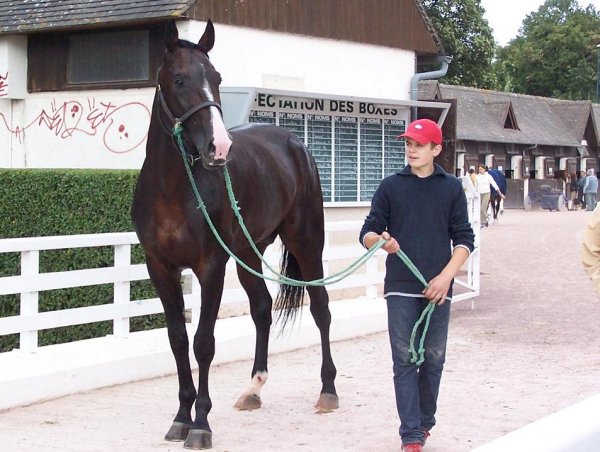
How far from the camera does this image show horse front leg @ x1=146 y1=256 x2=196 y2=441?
21.6 ft

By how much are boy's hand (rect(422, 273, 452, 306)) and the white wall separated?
30.0 ft

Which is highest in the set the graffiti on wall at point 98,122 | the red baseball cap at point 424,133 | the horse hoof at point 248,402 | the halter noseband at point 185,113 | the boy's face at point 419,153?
the graffiti on wall at point 98,122

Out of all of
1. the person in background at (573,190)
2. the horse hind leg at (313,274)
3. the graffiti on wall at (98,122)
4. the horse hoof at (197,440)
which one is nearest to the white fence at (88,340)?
the horse hind leg at (313,274)

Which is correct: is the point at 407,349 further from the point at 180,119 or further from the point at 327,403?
the point at 180,119

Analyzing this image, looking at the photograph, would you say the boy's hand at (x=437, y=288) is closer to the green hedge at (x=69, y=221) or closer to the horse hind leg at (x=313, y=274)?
the horse hind leg at (x=313, y=274)

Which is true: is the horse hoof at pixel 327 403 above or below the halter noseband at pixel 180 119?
below

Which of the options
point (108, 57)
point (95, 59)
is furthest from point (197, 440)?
point (95, 59)

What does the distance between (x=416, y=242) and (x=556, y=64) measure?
87374 mm

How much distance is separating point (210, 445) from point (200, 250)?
3.84 feet

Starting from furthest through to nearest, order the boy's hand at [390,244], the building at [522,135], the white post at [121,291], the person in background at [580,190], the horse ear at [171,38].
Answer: the building at [522,135], the person in background at [580,190], the white post at [121,291], the horse ear at [171,38], the boy's hand at [390,244]

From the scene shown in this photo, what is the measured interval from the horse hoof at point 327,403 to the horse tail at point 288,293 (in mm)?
994

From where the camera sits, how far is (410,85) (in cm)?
1869

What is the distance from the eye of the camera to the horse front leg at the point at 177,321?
6.59 meters

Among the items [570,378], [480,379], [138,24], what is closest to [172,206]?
[480,379]
